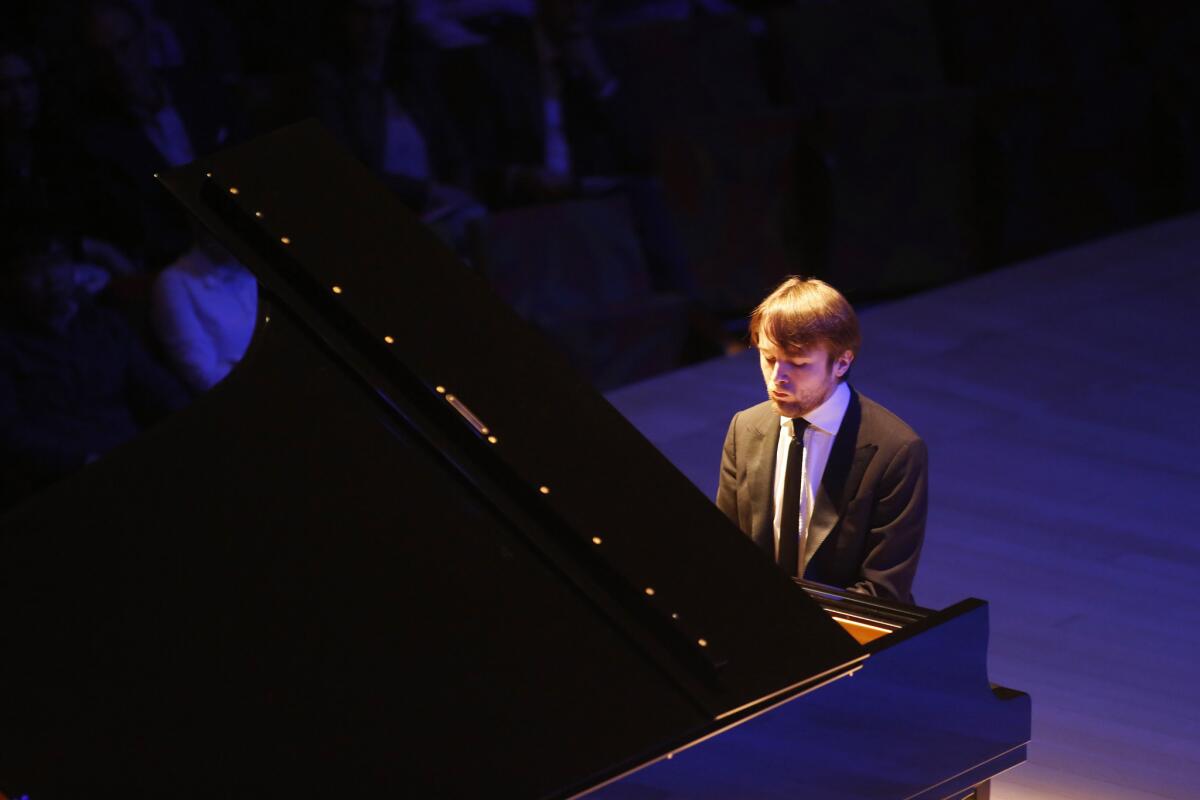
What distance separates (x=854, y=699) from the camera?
71.2 inches

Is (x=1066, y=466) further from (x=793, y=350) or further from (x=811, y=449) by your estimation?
(x=793, y=350)

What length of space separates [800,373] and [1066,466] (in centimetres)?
211

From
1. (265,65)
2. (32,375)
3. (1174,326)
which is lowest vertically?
(1174,326)

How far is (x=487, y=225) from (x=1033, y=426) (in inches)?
62.8

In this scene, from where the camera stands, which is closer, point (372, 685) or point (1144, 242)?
point (372, 685)

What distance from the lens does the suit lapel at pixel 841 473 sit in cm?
230

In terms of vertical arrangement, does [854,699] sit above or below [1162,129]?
above

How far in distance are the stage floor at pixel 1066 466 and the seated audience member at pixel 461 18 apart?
5.19ft

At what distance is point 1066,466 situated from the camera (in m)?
4.08

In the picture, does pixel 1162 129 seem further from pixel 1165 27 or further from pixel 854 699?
pixel 854 699

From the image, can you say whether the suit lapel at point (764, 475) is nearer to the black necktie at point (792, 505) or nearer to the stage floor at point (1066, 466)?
the black necktie at point (792, 505)

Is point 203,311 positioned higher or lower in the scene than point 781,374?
lower

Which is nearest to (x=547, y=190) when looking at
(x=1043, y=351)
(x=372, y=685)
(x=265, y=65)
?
(x=265, y=65)

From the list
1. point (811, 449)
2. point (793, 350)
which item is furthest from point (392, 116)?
point (793, 350)
